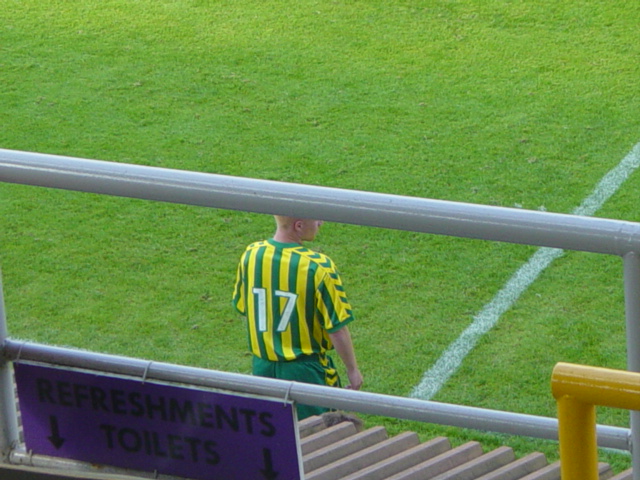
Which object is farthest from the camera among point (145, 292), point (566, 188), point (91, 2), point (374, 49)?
point (91, 2)

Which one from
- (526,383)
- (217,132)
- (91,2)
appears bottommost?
(526,383)

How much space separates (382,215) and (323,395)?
16.0 inches

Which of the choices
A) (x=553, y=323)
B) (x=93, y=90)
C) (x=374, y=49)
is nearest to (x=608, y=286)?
(x=553, y=323)

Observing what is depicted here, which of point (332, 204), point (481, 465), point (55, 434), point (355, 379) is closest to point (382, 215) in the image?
point (332, 204)

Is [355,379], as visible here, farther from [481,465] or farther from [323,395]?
[323,395]

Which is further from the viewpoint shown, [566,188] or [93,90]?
[93,90]

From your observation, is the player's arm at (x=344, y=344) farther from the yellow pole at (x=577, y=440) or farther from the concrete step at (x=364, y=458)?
the yellow pole at (x=577, y=440)

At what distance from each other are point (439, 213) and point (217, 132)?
24.1 ft

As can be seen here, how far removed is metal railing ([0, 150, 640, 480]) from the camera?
131 cm

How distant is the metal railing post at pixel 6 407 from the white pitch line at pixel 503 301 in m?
3.68

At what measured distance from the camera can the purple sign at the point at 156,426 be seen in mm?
1683

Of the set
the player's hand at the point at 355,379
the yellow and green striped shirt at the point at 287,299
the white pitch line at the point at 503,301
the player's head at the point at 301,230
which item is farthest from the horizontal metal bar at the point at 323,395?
the white pitch line at the point at 503,301

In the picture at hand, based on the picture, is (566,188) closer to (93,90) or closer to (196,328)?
(196,328)

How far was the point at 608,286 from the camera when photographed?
651cm
